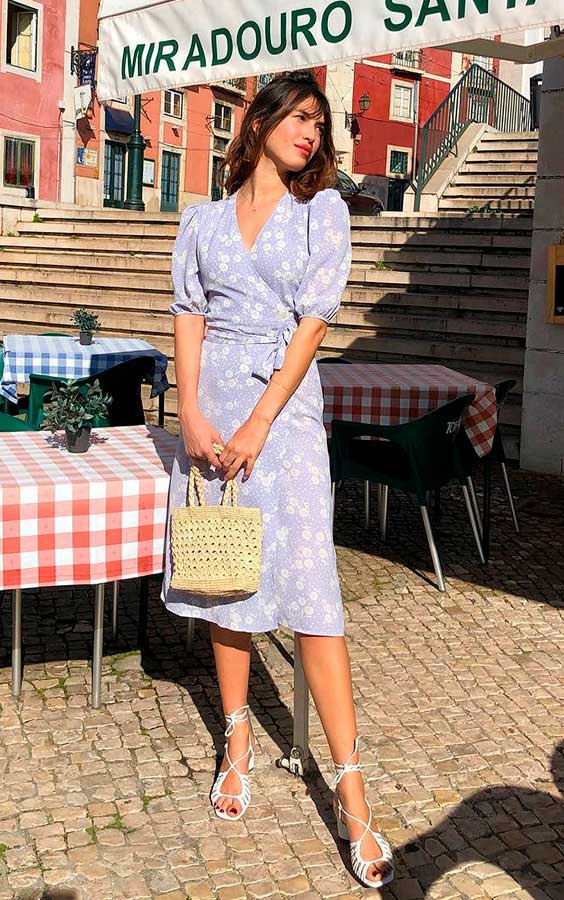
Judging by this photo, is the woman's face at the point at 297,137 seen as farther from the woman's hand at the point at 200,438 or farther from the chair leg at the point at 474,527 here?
the chair leg at the point at 474,527

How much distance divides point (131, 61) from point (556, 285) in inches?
163

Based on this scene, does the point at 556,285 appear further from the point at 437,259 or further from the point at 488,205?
the point at 488,205

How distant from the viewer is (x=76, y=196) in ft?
90.3

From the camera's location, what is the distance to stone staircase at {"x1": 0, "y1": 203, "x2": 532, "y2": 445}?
33.2 feet

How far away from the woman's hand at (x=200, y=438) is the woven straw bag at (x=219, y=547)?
10 cm

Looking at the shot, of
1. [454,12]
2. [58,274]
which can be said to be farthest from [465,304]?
[454,12]

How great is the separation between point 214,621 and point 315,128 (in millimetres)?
1432

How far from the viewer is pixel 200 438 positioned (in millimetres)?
2859

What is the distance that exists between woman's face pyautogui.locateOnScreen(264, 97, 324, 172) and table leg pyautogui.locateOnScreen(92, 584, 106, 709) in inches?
65.4

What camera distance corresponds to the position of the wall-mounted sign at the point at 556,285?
7.48 metres

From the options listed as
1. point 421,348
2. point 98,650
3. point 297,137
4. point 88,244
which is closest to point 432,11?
point 297,137

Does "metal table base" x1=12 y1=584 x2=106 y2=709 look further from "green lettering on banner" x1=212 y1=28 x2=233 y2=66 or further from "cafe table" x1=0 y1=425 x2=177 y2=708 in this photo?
"green lettering on banner" x1=212 y1=28 x2=233 y2=66

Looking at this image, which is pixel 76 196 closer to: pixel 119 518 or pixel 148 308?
pixel 148 308

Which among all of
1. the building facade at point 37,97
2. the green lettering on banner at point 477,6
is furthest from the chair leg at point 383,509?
the building facade at point 37,97
